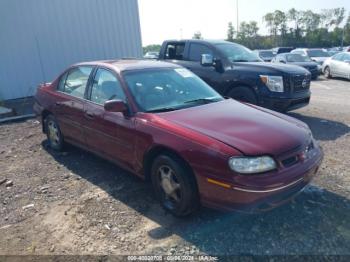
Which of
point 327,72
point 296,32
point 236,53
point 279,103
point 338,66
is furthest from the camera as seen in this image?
point 296,32

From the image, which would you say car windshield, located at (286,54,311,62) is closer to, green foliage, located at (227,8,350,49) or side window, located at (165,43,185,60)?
side window, located at (165,43,185,60)

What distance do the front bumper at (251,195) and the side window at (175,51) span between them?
5.49 meters

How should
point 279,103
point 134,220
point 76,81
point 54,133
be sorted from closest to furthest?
point 134,220 → point 76,81 → point 54,133 → point 279,103

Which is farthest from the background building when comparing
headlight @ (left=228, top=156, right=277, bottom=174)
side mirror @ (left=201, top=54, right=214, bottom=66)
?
headlight @ (left=228, top=156, right=277, bottom=174)

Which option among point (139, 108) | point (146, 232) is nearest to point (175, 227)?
point (146, 232)

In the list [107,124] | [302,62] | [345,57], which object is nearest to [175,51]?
[107,124]

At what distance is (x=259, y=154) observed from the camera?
276 cm

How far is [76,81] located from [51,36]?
6.85m

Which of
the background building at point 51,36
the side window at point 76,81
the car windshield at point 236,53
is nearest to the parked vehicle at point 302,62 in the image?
the background building at point 51,36

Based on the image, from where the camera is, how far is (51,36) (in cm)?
1064

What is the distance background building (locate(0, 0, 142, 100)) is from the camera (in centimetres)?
990

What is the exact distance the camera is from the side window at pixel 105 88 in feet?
12.8

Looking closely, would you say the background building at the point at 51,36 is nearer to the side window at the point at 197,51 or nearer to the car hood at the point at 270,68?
the side window at the point at 197,51

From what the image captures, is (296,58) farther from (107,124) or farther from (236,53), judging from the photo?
(107,124)
